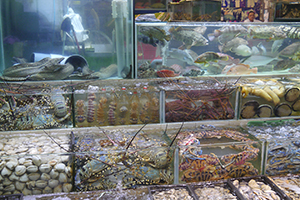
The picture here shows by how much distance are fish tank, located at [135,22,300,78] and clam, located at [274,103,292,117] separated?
1.23 ft

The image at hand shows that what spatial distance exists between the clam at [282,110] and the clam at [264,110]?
0.18 feet

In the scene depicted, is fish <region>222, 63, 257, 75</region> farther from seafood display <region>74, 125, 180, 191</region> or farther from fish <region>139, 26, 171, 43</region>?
seafood display <region>74, 125, 180, 191</region>

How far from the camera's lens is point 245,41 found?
2.47m

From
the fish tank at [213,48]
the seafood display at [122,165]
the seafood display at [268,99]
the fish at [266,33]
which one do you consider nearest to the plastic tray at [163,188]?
the seafood display at [122,165]

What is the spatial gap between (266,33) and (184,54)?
0.81 metres

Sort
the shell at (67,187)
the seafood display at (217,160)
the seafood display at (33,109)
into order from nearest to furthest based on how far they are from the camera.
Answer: the shell at (67,187)
the seafood display at (217,160)
the seafood display at (33,109)

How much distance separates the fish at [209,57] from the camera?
246 cm

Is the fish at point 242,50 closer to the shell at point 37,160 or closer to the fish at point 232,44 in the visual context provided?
the fish at point 232,44

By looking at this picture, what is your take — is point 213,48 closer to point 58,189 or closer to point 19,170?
point 58,189

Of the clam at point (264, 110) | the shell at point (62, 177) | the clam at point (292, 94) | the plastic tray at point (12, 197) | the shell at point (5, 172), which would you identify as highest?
the clam at point (292, 94)

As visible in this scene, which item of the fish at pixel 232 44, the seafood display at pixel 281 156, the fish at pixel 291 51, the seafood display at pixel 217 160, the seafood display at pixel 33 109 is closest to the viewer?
the seafood display at pixel 217 160

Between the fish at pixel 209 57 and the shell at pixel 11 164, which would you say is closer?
the shell at pixel 11 164

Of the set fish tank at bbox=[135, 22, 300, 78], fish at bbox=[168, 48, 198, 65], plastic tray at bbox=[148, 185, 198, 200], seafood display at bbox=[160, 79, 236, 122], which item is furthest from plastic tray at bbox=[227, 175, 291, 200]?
fish at bbox=[168, 48, 198, 65]

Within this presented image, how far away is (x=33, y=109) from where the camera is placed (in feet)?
6.95
